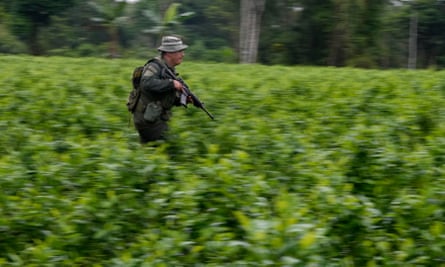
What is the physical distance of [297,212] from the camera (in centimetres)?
405

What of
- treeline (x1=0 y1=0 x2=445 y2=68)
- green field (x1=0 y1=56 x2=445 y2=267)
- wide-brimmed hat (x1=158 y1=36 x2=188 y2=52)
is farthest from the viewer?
treeline (x1=0 y1=0 x2=445 y2=68)

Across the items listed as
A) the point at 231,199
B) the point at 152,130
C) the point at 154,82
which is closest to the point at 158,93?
the point at 154,82

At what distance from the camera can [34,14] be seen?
38594 millimetres

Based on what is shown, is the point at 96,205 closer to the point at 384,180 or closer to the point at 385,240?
the point at 385,240

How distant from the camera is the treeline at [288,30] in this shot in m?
34.8

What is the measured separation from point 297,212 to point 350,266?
0.45 meters

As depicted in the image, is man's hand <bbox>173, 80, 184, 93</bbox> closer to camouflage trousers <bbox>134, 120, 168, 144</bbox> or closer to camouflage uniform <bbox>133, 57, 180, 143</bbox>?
camouflage uniform <bbox>133, 57, 180, 143</bbox>

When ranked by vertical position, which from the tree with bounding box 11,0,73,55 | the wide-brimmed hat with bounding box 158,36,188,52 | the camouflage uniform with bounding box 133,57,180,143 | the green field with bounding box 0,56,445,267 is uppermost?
the tree with bounding box 11,0,73,55

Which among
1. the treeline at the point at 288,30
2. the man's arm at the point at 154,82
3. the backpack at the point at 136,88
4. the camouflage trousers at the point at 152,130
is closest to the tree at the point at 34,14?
the treeline at the point at 288,30

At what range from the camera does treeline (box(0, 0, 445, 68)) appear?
3481 centimetres

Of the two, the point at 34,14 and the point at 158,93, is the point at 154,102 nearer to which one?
the point at 158,93

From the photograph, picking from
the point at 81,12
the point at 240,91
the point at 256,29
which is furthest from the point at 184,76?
the point at 81,12

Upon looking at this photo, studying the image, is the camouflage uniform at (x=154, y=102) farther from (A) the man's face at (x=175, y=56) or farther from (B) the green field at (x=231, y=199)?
(B) the green field at (x=231, y=199)

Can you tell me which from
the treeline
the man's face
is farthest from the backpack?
the treeline
